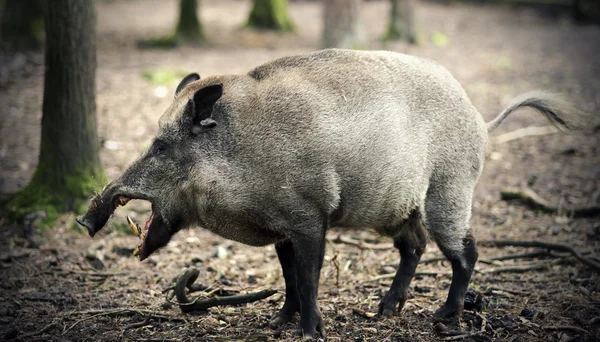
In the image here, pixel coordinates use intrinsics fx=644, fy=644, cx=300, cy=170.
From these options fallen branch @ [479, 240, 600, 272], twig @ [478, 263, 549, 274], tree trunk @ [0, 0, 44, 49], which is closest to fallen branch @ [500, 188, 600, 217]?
fallen branch @ [479, 240, 600, 272]

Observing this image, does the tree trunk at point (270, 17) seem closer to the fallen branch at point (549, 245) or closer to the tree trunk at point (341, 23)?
the tree trunk at point (341, 23)

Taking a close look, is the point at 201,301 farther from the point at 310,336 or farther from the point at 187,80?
the point at 187,80

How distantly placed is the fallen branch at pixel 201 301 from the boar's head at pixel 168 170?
600mm

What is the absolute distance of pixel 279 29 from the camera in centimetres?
1550

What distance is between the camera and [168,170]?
13.6 ft

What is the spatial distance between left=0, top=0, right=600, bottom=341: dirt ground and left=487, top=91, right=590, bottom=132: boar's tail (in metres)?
1.29

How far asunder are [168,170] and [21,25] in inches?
368

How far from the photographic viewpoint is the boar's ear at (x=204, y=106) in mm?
4000

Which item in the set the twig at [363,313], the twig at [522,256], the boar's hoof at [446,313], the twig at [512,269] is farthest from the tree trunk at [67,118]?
the twig at [522,256]

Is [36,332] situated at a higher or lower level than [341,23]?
lower

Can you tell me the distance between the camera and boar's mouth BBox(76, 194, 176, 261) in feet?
13.5

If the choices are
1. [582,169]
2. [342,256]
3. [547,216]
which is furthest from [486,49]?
[342,256]

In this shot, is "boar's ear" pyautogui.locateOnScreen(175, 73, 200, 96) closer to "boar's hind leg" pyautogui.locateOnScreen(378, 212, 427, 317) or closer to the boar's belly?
the boar's belly

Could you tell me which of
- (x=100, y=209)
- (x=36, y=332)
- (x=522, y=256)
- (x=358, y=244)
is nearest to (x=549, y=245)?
(x=522, y=256)
